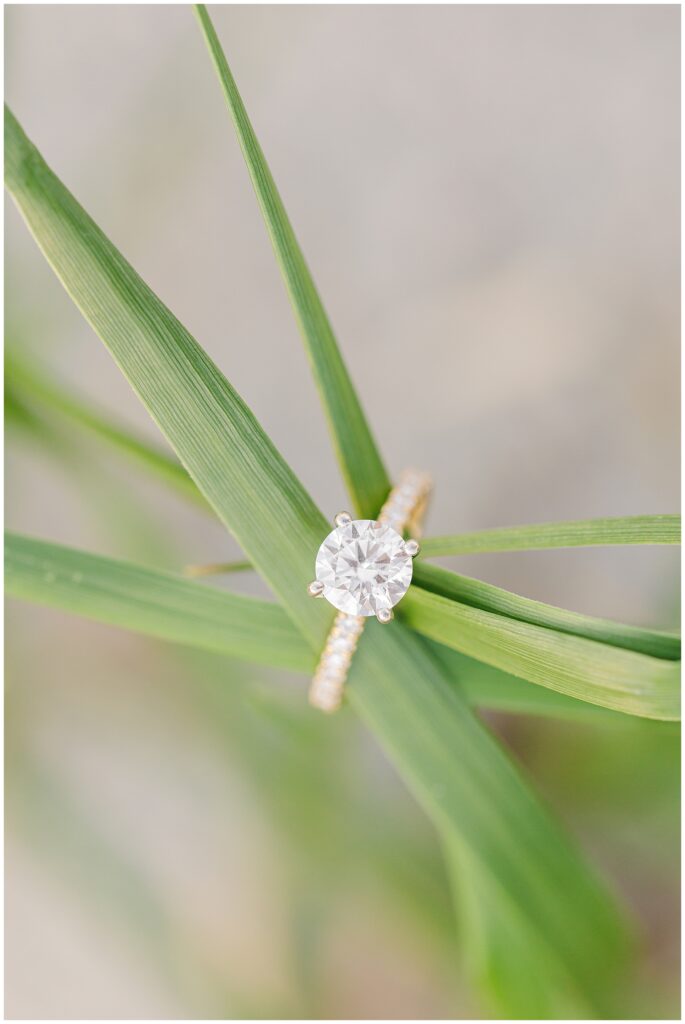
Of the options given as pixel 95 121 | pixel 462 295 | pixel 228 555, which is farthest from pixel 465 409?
pixel 95 121

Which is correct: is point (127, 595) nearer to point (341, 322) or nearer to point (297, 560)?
point (297, 560)

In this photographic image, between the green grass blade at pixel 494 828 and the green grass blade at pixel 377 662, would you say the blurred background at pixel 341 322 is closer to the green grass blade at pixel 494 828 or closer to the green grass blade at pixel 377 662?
the green grass blade at pixel 494 828

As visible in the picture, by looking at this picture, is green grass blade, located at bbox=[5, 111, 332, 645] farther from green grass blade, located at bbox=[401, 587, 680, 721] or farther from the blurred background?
the blurred background

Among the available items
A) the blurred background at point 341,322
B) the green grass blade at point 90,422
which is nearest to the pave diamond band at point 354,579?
the green grass blade at point 90,422

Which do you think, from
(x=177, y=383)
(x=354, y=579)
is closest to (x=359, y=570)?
(x=354, y=579)

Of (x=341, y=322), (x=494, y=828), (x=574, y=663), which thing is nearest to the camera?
(x=574, y=663)

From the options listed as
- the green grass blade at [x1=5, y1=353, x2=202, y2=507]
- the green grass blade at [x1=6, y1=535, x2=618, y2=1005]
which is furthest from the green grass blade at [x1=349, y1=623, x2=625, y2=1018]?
A: the green grass blade at [x1=5, y1=353, x2=202, y2=507]

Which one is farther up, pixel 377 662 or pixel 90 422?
pixel 90 422
